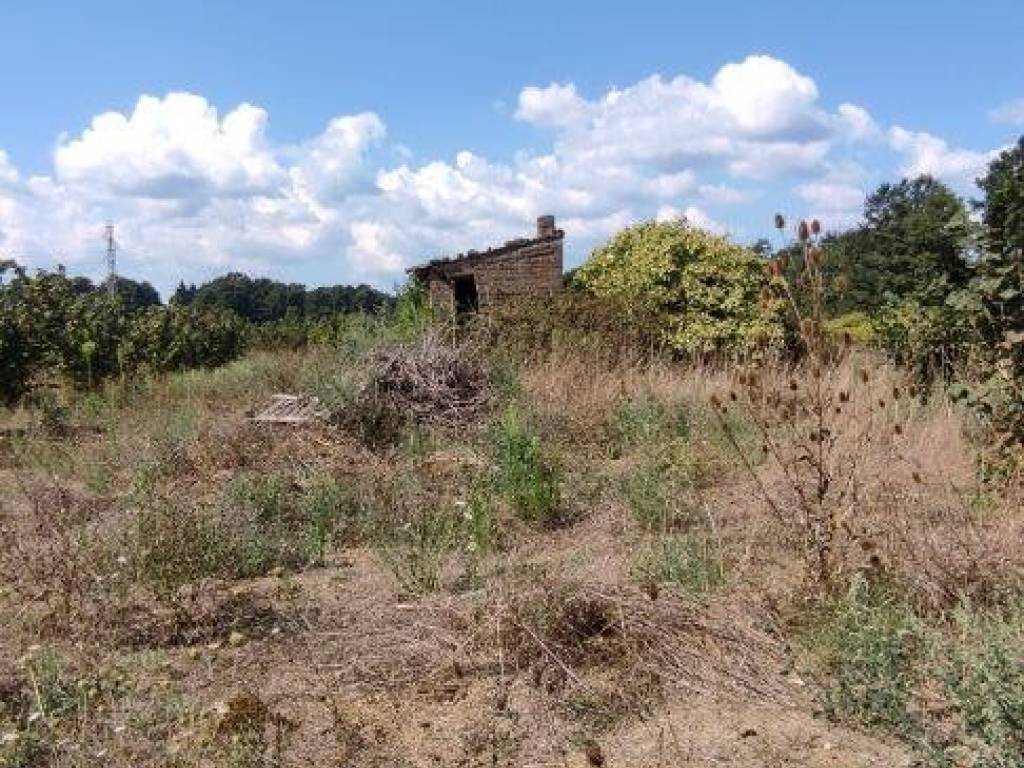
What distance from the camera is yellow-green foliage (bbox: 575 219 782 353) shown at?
13.8 m

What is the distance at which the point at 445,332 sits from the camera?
1045cm

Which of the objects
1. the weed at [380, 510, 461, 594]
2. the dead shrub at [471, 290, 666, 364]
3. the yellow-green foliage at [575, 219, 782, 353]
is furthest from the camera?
the yellow-green foliage at [575, 219, 782, 353]

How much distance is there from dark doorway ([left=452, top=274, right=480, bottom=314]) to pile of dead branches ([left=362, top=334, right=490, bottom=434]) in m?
Result: 7.38

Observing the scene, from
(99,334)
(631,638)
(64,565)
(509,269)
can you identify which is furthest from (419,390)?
(509,269)

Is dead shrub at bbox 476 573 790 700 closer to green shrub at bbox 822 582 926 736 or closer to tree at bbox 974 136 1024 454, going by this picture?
green shrub at bbox 822 582 926 736

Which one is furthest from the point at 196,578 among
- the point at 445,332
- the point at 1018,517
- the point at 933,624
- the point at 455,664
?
the point at 445,332

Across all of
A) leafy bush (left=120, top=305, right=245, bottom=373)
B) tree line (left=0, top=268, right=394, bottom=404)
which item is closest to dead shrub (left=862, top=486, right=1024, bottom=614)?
tree line (left=0, top=268, right=394, bottom=404)

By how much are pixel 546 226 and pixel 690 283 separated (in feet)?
18.3

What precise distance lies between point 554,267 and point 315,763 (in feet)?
52.7

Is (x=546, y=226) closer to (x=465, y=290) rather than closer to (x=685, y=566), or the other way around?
(x=465, y=290)

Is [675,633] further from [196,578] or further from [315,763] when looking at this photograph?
[196,578]

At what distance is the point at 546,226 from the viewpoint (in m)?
19.2

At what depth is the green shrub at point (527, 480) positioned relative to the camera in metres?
5.79

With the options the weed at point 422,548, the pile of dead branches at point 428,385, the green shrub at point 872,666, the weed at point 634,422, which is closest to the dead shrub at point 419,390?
the pile of dead branches at point 428,385
